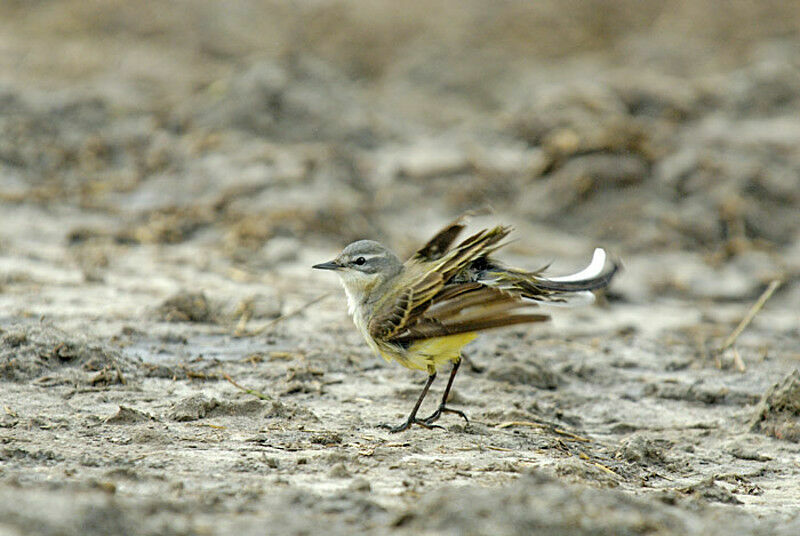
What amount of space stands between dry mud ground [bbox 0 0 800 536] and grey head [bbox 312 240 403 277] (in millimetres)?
859

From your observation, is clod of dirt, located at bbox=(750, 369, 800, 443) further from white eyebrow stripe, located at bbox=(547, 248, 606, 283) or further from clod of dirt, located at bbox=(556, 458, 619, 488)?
clod of dirt, located at bbox=(556, 458, 619, 488)

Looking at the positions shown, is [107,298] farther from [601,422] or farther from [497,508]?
[497,508]

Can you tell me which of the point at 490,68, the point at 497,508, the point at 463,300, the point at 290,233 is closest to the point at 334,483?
the point at 497,508

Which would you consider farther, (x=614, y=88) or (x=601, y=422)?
(x=614, y=88)

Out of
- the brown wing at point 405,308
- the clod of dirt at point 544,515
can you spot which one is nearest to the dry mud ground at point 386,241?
the clod of dirt at point 544,515

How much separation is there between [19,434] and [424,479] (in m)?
2.18

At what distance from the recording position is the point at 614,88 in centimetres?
1656

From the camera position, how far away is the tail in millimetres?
→ 6602

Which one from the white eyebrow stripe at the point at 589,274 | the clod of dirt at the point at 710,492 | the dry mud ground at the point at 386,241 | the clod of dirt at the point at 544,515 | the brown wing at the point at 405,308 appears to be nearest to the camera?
the clod of dirt at the point at 544,515

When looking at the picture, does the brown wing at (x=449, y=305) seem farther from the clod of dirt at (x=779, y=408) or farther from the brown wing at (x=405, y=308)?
the clod of dirt at (x=779, y=408)

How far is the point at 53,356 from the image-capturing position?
702 cm

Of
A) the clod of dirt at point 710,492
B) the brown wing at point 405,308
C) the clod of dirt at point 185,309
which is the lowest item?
the clod of dirt at point 710,492

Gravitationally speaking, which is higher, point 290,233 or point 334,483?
point 290,233

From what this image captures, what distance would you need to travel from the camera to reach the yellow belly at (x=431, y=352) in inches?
248
